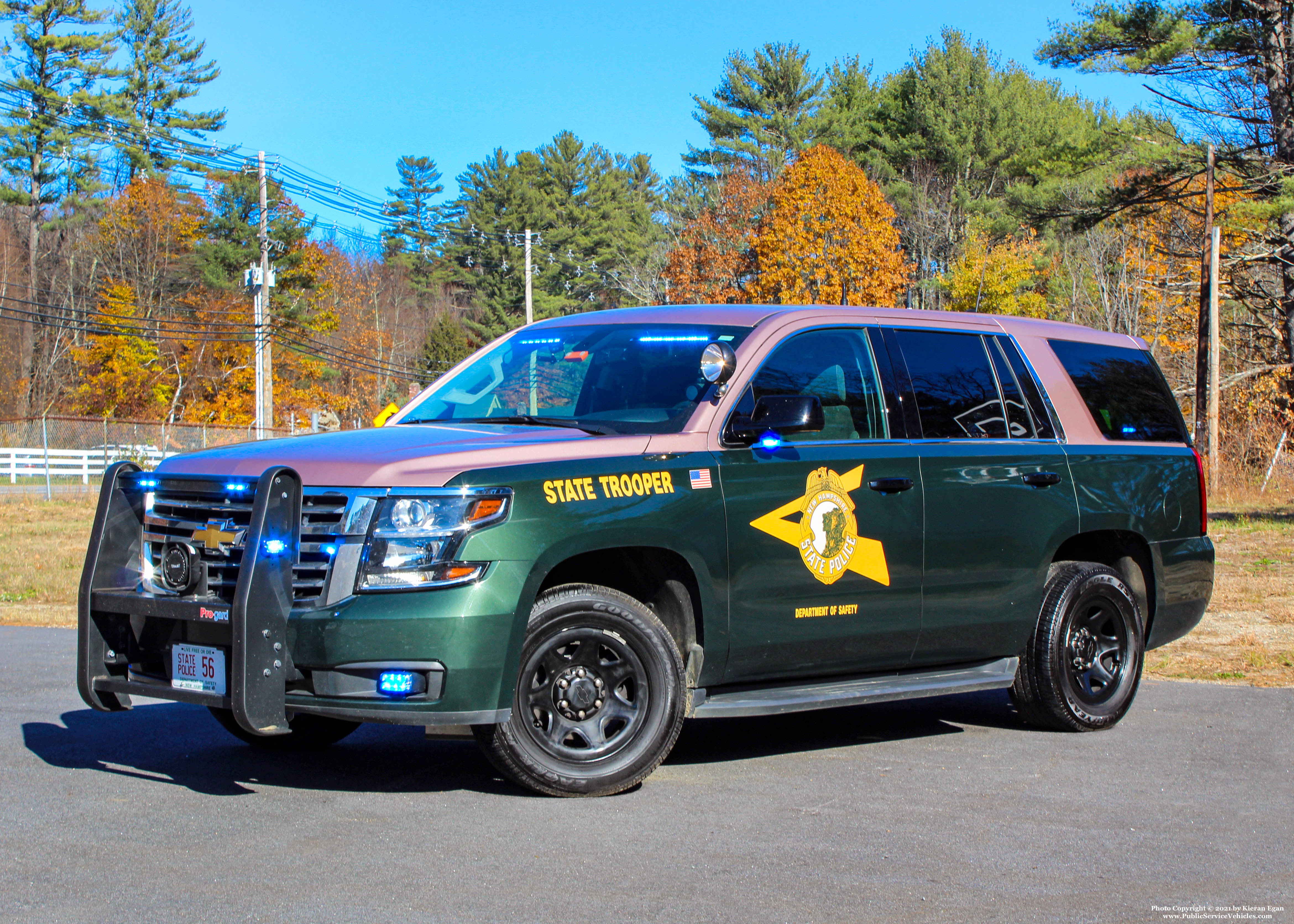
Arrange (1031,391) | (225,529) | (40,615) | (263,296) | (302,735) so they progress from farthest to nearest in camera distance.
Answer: (263,296) < (40,615) < (1031,391) < (302,735) < (225,529)

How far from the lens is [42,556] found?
18953 mm

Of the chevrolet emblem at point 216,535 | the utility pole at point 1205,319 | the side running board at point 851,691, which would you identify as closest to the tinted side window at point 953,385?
the side running board at point 851,691

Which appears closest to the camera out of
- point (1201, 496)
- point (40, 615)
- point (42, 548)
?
point (1201, 496)

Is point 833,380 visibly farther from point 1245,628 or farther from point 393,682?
point 1245,628

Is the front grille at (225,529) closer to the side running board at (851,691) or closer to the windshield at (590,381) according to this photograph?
the windshield at (590,381)

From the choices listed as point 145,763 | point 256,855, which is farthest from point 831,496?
point 145,763

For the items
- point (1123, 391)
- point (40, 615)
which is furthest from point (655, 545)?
point (40, 615)

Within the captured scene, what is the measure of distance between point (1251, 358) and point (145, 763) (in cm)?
4096

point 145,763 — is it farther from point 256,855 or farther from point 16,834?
point 256,855

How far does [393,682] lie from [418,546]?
1.66 ft

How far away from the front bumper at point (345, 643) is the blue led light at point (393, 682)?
0.02 metres

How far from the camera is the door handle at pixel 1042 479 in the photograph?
22.1ft

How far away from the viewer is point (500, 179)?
80.2 metres

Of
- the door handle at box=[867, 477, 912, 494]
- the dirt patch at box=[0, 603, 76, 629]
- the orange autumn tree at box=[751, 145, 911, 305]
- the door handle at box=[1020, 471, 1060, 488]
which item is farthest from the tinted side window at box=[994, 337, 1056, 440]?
the orange autumn tree at box=[751, 145, 911, 305]
